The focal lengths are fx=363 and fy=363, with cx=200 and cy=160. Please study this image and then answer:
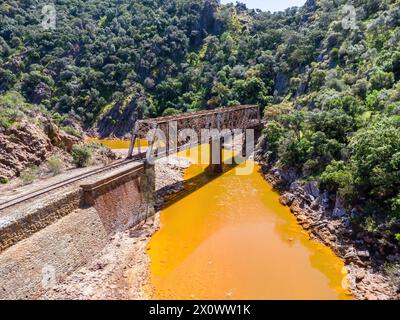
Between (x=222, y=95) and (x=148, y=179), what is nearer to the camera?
(x=148, y=179)

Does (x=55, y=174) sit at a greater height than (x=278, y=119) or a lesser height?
lesser

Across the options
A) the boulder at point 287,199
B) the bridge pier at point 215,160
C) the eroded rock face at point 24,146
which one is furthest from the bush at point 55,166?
the boulder at point 287,199

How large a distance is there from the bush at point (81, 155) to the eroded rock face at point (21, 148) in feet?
8.38

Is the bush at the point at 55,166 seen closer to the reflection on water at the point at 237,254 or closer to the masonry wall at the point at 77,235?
the masonry wall at the point at 77,235

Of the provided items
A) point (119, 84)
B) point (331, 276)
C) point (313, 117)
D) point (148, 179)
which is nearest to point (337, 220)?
point (331, 276)

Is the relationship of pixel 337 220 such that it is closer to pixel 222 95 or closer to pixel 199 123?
pixel 199 123

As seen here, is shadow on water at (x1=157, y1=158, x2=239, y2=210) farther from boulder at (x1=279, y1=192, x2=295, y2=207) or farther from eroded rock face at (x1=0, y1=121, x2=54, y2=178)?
eroded rock face at (x1=0, y1=121, x2=54, y2=178)

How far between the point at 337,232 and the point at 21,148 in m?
28.5

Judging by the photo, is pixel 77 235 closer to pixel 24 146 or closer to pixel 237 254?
pixel 237 254

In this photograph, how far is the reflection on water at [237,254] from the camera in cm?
2331

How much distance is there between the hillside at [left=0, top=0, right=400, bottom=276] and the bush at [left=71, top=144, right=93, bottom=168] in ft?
69.8

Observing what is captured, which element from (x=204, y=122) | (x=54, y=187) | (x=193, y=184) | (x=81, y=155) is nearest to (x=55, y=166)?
(x=81, y=155)

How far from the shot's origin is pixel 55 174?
32656 millimetres

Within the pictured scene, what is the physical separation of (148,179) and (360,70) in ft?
108
